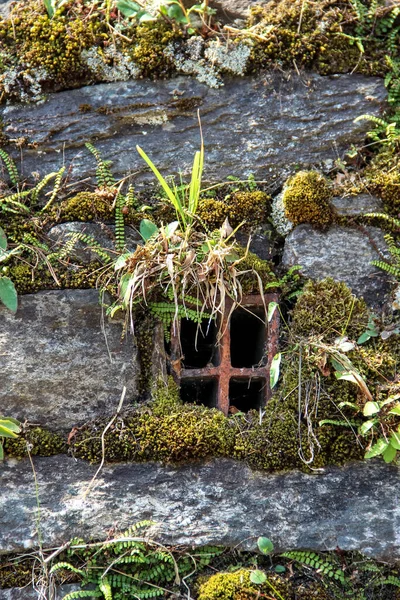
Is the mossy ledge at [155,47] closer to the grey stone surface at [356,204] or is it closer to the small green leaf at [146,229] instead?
the grey stone surface at [356,204]

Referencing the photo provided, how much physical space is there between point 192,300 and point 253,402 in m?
0.66

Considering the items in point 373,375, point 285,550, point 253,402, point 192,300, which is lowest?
point 285,550

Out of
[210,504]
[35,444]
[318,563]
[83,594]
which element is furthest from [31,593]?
[318,563]

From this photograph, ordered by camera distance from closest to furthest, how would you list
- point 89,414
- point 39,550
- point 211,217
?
1. point 39,550
2. point 89,414
3. point 211,217

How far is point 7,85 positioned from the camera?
10.4 ft

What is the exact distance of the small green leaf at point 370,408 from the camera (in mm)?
2656

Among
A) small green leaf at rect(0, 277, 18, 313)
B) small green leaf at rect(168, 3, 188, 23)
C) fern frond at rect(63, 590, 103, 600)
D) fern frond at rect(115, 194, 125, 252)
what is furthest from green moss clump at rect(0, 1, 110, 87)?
fern frond at rect(63, 590, 103, 600)

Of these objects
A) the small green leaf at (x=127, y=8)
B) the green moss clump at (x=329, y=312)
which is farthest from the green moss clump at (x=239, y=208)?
the small green leaf at (x=127, y=8)

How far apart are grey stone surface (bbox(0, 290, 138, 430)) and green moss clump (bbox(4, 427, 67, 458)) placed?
2.1 inches

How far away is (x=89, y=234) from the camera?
9.90ft

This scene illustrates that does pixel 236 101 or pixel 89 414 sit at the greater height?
pixel 236 101

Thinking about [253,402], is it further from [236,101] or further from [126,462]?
[236,101]

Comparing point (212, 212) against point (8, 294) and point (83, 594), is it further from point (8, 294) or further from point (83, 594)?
point (83, 594)

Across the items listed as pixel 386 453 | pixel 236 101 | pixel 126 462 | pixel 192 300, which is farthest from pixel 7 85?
pixel 386 453
